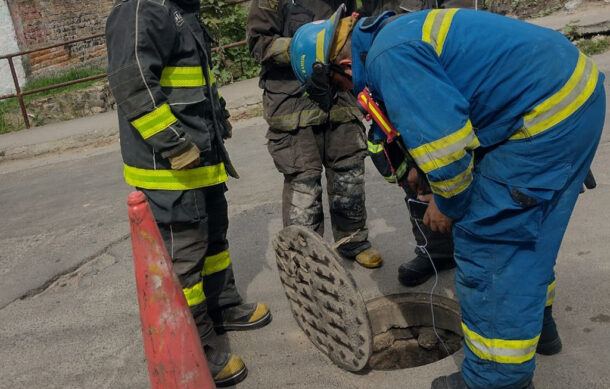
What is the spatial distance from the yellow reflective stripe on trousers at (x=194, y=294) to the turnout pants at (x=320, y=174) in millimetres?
909

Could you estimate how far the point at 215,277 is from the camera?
3.37m

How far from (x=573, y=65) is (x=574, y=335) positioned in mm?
1408

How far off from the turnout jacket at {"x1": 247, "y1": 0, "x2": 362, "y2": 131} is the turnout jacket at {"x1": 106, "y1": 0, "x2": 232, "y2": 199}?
1.71 feet

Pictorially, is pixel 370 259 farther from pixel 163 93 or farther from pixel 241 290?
pixel 163 93

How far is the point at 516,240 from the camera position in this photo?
223cm

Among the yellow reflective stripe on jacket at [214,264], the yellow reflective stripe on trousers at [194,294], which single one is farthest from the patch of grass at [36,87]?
the yellow reflective stripe on trousers at [194,294]

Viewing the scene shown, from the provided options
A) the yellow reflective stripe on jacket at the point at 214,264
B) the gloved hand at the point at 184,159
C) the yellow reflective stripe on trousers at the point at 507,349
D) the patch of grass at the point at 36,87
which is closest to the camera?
the yellow reflective stripe on trousers at the point at 507,349

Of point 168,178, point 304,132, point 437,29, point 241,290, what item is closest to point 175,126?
point 168,178

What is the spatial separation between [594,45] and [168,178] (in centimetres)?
756

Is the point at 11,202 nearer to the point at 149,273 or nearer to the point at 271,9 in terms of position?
the point at 271,9

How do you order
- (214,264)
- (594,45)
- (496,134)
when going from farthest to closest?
(594,45)
(214,264)
(496,134)

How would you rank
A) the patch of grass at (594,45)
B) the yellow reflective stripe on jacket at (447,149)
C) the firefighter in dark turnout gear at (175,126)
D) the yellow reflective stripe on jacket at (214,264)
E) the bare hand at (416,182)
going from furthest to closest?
the patch of grass at (594,45) → the yellow reflective stripe on jacket at (214,264) → the firefighter in dark turnout gear at (175,126) → the bare hand at (416,182) → the yellow reflective stripe on jacket at (447,149)

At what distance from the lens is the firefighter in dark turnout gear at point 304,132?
11.9 ft

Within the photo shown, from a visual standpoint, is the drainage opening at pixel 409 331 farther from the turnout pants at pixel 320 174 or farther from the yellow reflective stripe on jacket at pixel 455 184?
the yellow reflective stripe on jacket at pixel 455 184
